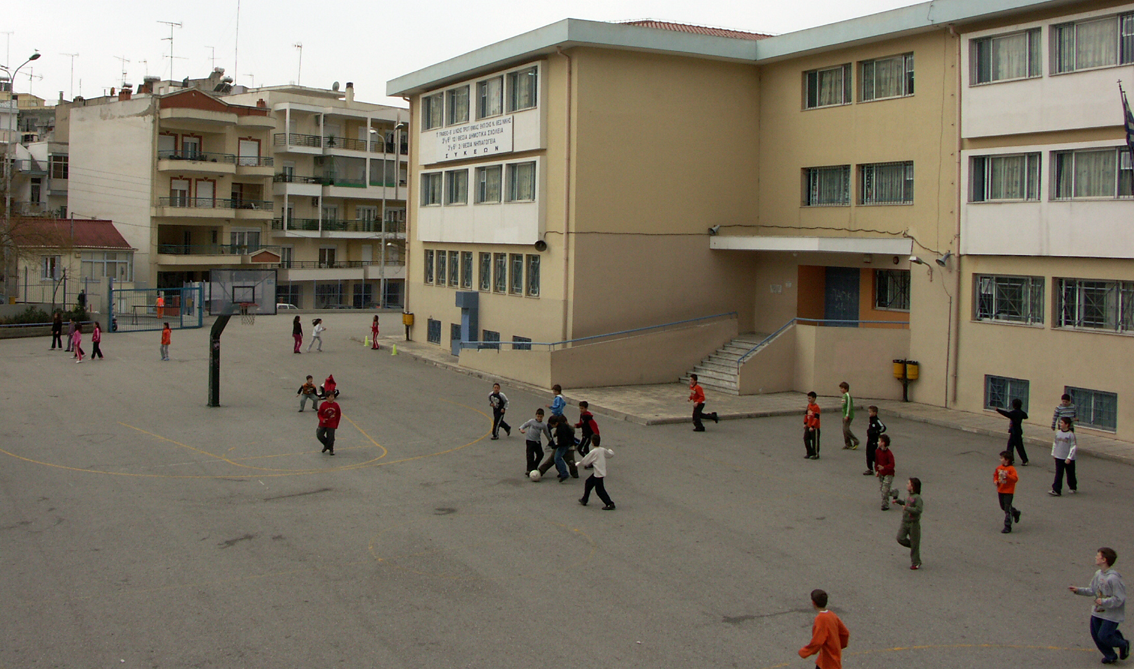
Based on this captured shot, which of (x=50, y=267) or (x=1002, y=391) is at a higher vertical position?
(x=50, y=267)

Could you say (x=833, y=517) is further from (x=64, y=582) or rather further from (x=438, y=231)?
(x=438, y=231)

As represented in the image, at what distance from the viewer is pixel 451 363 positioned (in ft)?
111

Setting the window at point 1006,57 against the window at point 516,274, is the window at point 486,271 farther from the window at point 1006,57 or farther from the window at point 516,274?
the window at point 1006,57

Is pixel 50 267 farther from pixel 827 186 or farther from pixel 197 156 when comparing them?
pixel 827 186

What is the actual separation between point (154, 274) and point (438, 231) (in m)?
28.7

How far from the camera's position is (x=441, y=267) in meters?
38.2

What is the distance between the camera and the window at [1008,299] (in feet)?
77.8

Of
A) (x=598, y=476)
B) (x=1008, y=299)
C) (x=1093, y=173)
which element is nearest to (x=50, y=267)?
(x=598, y=476)

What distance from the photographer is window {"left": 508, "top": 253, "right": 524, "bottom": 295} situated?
32.4 m

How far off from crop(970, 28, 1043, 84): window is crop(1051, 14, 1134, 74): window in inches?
18.8

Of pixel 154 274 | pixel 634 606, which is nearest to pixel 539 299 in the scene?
pixel 634 606

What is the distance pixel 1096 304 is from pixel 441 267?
2334cm

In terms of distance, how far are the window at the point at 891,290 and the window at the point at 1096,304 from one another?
565 centimetres

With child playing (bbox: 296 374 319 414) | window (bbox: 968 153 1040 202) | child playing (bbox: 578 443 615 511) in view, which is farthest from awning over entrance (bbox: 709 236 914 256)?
child playing (bbox: 578 443 615 511)
